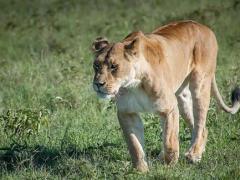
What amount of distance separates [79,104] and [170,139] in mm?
2148

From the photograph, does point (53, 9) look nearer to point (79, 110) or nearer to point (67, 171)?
point (79, 110)

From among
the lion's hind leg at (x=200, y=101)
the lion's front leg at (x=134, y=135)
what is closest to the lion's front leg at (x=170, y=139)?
the lion's front leg at (x=134, y=135)

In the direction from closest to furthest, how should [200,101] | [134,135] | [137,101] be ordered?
[137,101], [134,135], [200,101]

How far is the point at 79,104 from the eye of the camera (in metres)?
7.65

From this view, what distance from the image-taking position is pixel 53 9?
15492 millimetres

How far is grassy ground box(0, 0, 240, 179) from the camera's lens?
553cm

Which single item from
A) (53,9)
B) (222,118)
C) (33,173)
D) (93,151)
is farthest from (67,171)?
(53,9)

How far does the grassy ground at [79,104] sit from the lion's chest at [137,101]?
417 mm

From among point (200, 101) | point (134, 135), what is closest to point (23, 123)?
point (134, 135)

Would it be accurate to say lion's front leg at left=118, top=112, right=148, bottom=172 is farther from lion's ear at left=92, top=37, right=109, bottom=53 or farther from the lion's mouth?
lion's ear at left=92, top=37, right=109, bottom=53

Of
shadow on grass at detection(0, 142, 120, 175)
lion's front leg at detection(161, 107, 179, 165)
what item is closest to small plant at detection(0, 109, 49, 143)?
shadow on grass at detection(0, 142, 120, 175)

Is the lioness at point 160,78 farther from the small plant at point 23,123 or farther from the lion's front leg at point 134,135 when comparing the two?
the small plant at point 23,123

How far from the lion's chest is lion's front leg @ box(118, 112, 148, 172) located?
13cm

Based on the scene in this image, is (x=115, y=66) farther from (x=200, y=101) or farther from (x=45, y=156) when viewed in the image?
(x=200, y=101)
